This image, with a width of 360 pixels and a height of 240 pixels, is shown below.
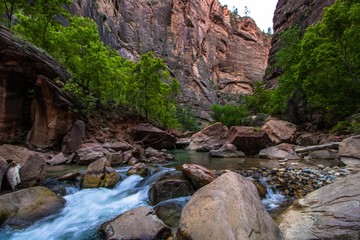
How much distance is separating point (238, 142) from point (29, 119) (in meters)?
14.3

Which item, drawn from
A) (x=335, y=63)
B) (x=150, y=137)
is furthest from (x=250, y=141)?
(x=150, y=137)

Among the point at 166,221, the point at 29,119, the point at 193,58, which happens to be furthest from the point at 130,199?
the point at 193,58

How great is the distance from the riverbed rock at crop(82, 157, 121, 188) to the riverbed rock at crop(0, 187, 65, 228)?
1.55 meters

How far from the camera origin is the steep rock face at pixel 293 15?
33.1 metres

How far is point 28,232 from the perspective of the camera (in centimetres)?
453

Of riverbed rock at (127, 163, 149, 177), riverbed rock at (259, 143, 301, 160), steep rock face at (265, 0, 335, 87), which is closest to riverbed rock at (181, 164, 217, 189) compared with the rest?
riverbed rock at (127, 163, 149, 177)

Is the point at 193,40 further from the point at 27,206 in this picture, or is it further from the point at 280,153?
the point at 27,206

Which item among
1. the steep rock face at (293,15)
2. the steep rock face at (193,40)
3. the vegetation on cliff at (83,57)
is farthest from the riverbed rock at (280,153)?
the steep rock face at (193,40)

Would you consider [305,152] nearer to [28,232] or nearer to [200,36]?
[28,232]

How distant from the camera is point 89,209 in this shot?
5.80 meters

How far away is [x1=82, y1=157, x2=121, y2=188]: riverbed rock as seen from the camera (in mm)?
7273

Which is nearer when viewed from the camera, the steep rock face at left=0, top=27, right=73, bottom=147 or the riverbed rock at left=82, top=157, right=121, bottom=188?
the riverbed rock at left=82, top=157, right=121, bottom=188

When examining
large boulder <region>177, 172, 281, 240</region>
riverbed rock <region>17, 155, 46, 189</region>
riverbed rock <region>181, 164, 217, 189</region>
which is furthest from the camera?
riverbed rock <region>17, 155, 46, 189</region>

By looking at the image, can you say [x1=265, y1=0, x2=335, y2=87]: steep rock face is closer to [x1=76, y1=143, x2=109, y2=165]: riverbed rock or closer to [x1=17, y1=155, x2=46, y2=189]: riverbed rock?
[x1=76, y1=143, x2=109, y2=165]: riverbed rock
